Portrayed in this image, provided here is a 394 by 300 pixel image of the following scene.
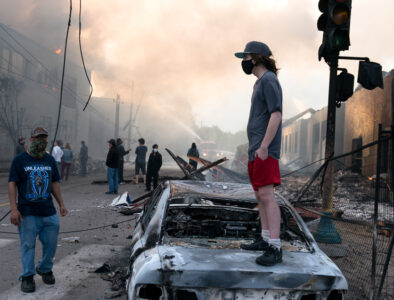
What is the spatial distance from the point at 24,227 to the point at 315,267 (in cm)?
278

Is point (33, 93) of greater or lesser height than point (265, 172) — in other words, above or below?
above

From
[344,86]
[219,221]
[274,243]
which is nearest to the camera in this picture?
[274,243]

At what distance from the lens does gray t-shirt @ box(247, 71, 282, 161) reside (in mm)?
2949

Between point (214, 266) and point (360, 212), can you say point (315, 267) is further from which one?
point (360, 212)

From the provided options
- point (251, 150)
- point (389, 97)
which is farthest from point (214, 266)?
point (389, 97)

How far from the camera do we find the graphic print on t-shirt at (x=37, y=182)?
385cm

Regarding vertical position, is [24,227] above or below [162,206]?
below

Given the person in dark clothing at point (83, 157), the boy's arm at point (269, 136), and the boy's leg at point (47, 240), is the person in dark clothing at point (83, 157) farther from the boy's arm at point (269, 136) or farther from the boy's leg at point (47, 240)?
the boy's arm at point (269, 136)

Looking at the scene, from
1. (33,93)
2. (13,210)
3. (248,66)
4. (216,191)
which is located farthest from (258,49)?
(33,93)

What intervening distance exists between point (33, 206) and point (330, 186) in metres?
4.58

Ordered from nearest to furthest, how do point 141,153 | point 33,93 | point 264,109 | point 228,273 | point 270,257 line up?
point 228,273, point 270,257, point 264,109, point 141,153, point 33,93

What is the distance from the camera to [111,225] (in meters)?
7.41

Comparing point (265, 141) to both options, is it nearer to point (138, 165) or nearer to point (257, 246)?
point (257, 246)

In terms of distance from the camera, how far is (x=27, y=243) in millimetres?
3781
